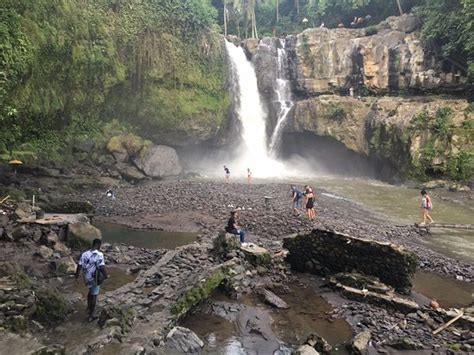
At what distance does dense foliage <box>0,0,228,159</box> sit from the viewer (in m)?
26.0

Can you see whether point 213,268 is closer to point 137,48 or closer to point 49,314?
point 49,314

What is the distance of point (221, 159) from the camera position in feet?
137

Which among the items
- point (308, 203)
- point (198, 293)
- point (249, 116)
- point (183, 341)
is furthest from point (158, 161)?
point (183, 341)

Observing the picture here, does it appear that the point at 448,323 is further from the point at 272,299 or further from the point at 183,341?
the point at 183,341

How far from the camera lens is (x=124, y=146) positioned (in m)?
32.9

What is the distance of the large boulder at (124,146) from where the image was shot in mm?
32219

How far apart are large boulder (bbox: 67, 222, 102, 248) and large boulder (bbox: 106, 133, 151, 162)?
1801cm

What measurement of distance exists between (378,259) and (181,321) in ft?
19.7

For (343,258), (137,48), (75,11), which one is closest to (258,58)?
(137,48)

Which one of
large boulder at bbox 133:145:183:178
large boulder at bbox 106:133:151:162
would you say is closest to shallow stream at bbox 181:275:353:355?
large boulder at bbox 133:145:183:178

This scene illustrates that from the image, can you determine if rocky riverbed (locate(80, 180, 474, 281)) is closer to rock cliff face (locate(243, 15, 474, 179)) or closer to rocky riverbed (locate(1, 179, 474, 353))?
rocky riverbed (locate(1, 179, 474, 353))

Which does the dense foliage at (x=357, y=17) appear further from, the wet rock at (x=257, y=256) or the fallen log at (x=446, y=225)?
the wet rock at (x=257, y=256)

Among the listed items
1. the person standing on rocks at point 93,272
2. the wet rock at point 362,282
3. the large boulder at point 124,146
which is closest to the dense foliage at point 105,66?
the large boulder at point 124,146

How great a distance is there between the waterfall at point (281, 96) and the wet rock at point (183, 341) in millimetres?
33147
